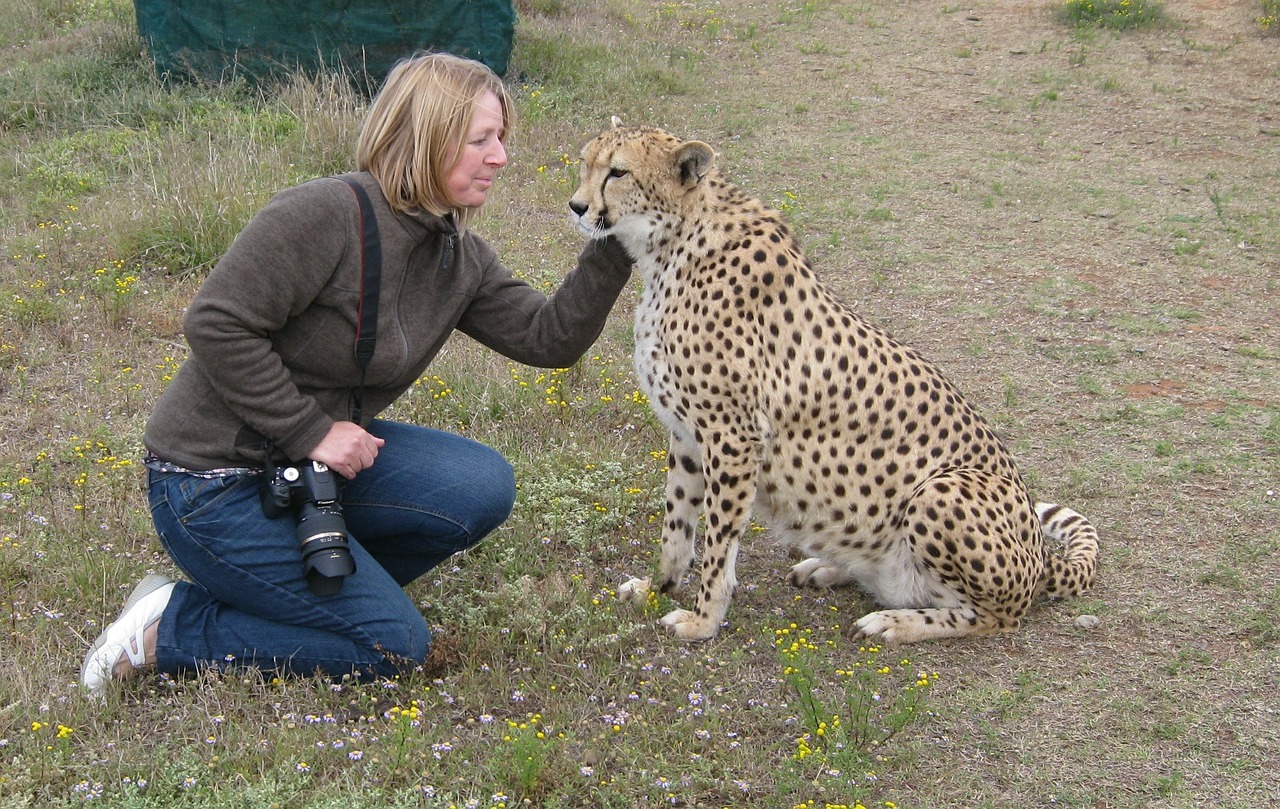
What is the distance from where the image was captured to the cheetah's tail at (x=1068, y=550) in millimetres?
3525

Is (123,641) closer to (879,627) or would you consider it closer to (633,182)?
(633,182)

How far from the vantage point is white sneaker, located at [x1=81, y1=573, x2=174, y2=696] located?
2.80 metres

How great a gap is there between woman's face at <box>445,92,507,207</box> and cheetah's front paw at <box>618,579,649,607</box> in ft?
3.86

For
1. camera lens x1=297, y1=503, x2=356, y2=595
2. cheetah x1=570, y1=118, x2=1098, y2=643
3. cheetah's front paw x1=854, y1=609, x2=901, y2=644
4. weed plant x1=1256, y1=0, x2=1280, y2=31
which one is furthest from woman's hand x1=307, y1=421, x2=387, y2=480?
weed plant x1=1256, y1=0, x2=1280, y2=31

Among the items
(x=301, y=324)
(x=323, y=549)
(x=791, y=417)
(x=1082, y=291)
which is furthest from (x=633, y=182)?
(x=1082, y=291)

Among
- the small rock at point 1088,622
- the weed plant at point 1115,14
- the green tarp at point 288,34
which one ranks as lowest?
the small rock at point 1088,622

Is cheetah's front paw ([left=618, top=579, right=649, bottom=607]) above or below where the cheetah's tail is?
below

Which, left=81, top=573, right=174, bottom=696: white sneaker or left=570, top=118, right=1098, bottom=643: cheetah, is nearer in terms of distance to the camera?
left=81, top=573, right=174, bottom=696: white sneaker

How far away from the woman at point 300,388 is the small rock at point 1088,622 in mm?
1859

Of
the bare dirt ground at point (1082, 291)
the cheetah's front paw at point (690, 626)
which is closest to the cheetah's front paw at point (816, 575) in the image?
the bare dirt ground at point (1082, 291)

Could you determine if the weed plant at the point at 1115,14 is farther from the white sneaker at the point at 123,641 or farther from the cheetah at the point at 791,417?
the white sneaker at the point at 123,641

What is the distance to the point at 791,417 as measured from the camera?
335 cm

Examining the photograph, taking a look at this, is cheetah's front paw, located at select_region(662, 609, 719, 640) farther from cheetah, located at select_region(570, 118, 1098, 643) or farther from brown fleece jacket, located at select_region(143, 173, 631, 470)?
brown fleece jacket, located at select_region(143, 173, 631, 470)

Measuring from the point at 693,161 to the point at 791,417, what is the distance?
29.5 inches
